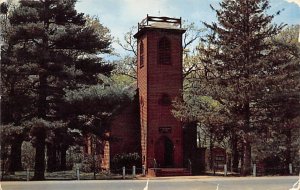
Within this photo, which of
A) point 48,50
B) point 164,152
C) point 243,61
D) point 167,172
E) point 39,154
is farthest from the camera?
point 164,152

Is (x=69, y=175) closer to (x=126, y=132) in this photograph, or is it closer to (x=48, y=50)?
(x=48, y=50)

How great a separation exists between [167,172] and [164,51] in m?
4.47

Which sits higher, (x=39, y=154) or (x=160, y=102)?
(x=160, y=102)

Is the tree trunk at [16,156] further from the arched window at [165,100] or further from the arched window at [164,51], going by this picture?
the arched window at [164,51]

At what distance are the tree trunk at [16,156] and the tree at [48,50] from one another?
0.46 metres

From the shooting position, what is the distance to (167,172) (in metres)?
17.1

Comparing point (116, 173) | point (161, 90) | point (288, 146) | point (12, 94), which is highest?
point (161, 90)

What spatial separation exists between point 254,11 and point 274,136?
416 cm

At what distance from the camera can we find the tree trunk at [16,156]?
45.3ft

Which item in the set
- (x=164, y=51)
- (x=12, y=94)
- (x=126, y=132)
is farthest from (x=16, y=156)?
(x=164, y=51)

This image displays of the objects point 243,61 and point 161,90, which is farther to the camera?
point 161,90

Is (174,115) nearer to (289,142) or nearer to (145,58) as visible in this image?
(145,58)

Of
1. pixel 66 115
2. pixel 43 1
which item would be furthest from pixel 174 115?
pixel 43 1

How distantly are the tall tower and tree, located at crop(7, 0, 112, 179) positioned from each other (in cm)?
391
